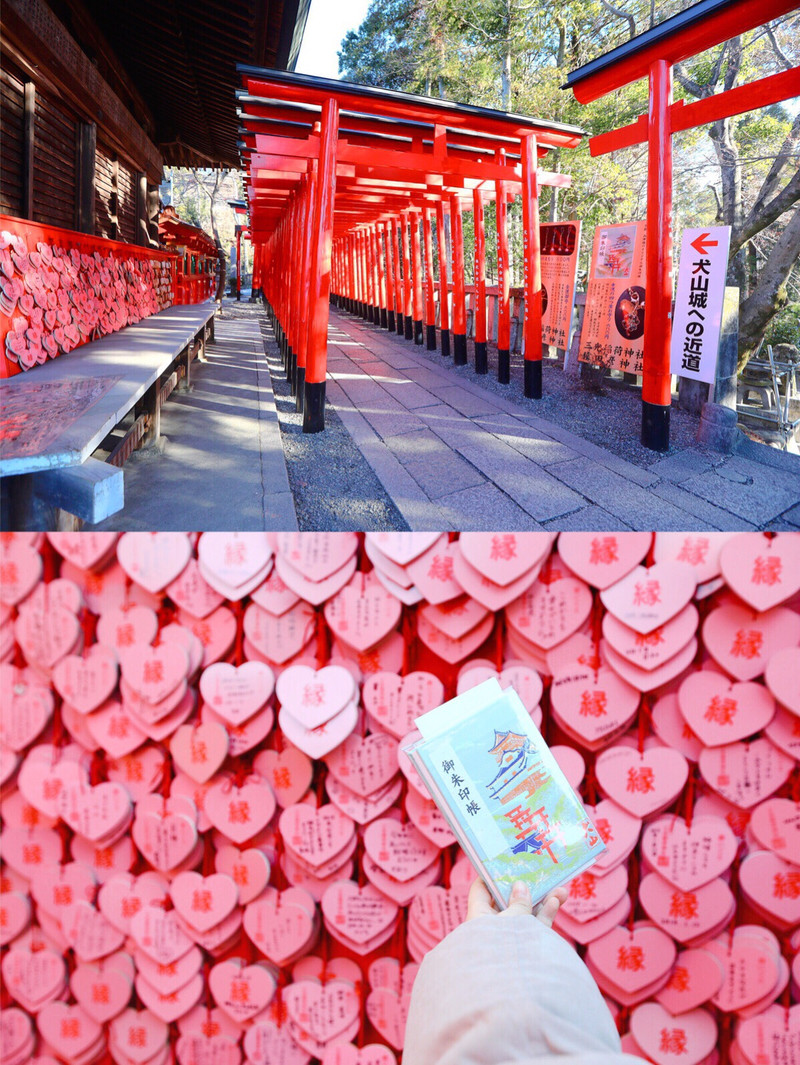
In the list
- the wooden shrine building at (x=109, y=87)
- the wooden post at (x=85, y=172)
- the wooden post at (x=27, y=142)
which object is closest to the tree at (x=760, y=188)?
the wooden shrine building at (x=109, y=87)

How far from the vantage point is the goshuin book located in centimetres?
93

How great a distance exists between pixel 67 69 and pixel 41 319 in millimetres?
2263

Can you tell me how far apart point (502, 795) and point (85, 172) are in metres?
4.67

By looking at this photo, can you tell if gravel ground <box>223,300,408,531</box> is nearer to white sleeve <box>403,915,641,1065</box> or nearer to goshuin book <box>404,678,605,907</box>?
goshuin book <box>404,678,605,907</box>

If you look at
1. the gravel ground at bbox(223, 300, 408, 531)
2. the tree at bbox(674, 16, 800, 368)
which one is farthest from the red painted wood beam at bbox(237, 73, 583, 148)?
the gravel ground at bbox(223, 300, 408, 531)

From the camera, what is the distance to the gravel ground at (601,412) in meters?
1.06

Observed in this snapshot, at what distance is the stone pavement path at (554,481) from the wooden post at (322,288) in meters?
0.31

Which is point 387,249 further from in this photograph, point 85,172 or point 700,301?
point 700,301

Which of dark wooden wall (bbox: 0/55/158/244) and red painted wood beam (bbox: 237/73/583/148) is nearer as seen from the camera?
red painted wood beam (bbox: 237/73/583/148)

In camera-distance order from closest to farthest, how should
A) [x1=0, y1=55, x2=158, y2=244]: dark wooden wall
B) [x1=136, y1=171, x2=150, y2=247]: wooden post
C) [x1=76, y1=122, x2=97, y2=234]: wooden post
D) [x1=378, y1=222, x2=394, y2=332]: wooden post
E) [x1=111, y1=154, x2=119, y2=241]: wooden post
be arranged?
[x1=0, y1=55, x2=158, y2=244]: dark wooden wall
[x1=76, y1=122, x2=97, y2=234]: wooden post
[x1=111, y1=154, x2=119, y2=241]: wooden post
[x1=136, y1=171, x2=150, y2=247]: wooden post
[x1=378, y1=222, x2=394, y2=332]: wooden post

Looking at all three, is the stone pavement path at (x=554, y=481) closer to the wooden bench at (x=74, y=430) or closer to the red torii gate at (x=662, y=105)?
the red torii gate at (x=662, y=105)

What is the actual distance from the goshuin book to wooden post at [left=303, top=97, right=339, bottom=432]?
691mm

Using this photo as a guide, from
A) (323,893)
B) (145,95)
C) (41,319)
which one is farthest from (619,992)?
(145,95)

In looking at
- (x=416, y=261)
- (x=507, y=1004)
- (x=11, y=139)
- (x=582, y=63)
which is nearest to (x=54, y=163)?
(x=11, y=139)
